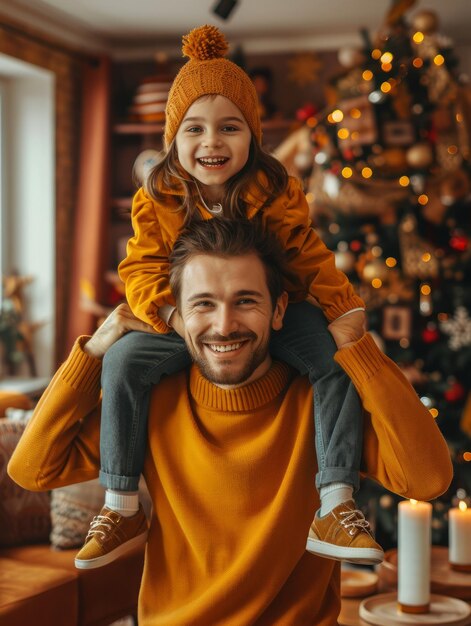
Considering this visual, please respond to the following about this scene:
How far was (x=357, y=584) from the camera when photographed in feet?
8.14

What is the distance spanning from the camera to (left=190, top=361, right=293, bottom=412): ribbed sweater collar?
1736 millimetres

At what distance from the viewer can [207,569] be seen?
1.71 m

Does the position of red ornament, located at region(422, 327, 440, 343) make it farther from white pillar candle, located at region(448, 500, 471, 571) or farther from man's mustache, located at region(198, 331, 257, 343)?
man's mustache, located at region(198, 331, 257, 343)

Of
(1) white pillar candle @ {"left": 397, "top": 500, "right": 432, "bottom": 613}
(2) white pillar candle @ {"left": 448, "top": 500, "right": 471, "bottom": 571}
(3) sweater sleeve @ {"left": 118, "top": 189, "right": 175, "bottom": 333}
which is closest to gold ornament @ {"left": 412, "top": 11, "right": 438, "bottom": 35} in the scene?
(2) white pillar candle @ {"left": 448, "top": 500, "right": 471, "bottom": 571}

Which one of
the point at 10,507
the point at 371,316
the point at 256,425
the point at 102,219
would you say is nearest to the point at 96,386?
the point at 256,425

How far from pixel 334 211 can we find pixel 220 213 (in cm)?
297

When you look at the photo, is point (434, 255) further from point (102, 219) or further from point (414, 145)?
point (102, 219)

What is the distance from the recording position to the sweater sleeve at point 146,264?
1743mm

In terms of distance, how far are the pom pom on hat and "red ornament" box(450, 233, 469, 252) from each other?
121 inches

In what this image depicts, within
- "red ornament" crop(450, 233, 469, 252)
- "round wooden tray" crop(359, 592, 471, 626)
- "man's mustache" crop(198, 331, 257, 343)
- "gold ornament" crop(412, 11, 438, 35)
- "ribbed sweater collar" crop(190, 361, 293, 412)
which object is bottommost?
"round wooden tray" crop(359, 592, 471, 626)

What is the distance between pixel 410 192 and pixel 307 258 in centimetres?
283

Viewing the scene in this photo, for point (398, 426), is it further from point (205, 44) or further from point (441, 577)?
point (441, 577)

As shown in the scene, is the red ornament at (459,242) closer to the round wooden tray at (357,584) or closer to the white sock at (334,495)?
the round wooden tray at (357,584)

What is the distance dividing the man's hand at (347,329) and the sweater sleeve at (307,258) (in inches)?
0.7
